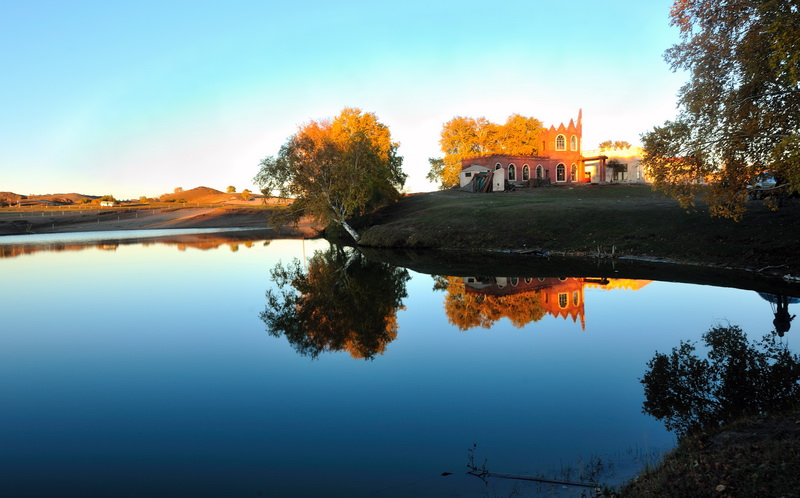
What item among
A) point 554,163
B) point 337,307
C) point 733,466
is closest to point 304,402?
point 733,466

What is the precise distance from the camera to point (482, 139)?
9638 cm

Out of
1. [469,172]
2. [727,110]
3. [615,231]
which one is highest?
[469,172]

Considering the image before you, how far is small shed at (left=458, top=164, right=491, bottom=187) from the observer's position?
82094mm

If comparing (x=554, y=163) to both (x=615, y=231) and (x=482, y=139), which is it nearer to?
(x=482, y=139)

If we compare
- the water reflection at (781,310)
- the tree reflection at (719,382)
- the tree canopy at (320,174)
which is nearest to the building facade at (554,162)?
the tree canopy at (320,174)

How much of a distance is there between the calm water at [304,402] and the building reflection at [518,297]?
163 millimetres

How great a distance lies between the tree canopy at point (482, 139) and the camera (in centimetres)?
9600

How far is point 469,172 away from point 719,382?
A: 74.4m

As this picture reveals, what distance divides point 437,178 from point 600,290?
9822 centimetres

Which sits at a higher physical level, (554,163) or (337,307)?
(554,163)

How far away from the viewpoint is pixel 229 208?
129000 mm

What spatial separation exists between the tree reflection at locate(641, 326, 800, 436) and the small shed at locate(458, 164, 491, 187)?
68.8 meters

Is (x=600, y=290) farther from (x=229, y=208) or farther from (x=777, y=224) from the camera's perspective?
(x=229, y=208)

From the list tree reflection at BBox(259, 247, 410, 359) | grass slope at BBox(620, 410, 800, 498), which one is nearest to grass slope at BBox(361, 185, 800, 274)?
tree reflection at BBox(259, 247, 410, 359)
